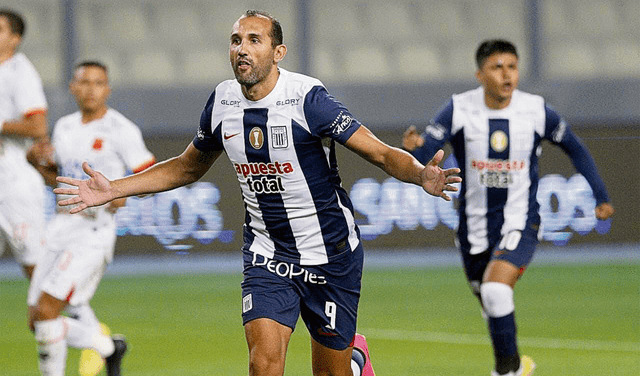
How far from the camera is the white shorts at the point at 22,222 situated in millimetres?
7727

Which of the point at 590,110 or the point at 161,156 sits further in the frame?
the point at 590,110

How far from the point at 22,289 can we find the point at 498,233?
26.6ft

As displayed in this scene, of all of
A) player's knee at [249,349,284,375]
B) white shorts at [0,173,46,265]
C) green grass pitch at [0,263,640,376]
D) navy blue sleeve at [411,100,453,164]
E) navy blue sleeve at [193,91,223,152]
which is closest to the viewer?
player's knee at [249,349,284,375]

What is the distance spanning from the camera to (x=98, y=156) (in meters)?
7.34

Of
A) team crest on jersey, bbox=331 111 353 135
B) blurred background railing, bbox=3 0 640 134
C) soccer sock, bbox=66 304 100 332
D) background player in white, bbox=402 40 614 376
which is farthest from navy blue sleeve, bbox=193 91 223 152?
blurred background railing, bbox=3 0 640 134

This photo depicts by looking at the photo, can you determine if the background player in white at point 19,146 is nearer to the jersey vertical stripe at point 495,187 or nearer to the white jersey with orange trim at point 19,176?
the white jersey with orange trim at point 19,176

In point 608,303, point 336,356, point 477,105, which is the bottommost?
point 608,303

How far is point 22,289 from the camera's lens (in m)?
13.8

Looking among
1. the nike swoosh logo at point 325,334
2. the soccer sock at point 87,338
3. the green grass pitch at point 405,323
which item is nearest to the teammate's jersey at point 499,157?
the green grass pitch at point 405,323

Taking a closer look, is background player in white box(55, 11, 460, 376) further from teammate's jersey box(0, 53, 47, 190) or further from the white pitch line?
the white pitch line

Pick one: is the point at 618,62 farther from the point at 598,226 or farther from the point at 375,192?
the point at 375,192

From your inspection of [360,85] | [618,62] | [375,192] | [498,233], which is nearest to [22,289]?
[375,192]

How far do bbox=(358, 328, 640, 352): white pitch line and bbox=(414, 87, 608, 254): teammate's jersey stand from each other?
185 cm

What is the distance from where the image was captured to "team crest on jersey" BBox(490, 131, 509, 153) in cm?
736
